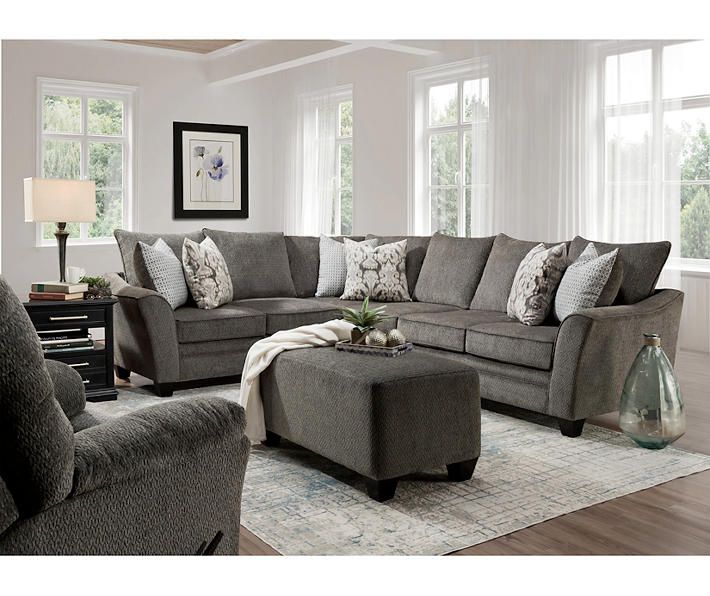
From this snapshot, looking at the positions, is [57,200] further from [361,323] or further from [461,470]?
[461,470]

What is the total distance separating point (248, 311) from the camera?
4.88 metres

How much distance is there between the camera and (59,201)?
4426 mm

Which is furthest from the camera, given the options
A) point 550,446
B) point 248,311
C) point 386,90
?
point 386,90

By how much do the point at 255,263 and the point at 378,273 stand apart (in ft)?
2.88

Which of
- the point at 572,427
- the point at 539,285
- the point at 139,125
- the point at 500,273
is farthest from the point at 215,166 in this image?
the point at 572,427

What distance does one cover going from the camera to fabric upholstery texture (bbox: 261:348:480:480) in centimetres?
285

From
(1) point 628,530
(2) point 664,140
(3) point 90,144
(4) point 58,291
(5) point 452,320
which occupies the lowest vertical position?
(1) point 628,530

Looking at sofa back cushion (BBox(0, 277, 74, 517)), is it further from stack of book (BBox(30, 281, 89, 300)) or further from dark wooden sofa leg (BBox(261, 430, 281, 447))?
stack of book (BBox(30, 281, 89, 300))

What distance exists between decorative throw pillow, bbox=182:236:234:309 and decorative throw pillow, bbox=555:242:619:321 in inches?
83.8

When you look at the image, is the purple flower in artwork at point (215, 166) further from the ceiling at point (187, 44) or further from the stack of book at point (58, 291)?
the stack of book at point (58, 291)

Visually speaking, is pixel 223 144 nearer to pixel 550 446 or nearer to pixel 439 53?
pixel 439 53

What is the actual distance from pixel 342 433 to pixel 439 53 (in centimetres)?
503

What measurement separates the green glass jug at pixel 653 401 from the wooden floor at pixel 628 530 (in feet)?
1.06
